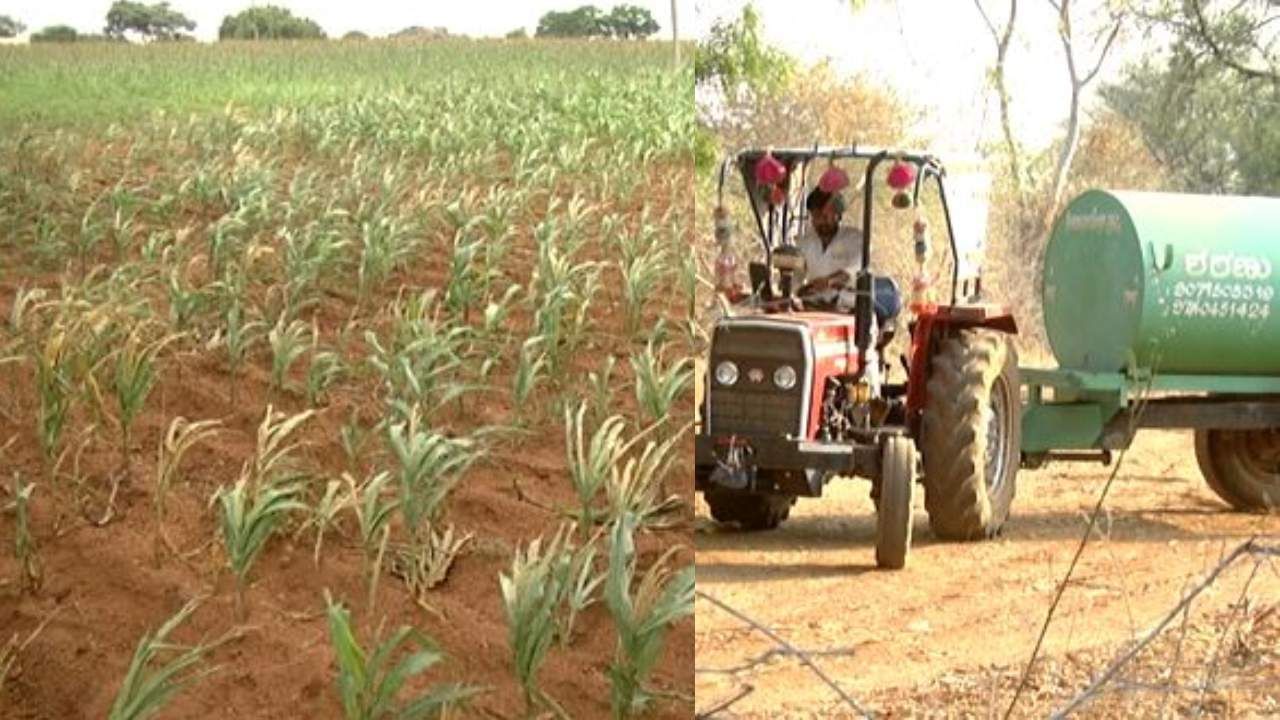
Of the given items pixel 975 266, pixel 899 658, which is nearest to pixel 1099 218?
pixel 975 266

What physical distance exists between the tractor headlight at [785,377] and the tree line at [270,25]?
4369 mm

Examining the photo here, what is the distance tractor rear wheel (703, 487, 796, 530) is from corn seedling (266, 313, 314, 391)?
515cm

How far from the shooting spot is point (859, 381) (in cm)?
614

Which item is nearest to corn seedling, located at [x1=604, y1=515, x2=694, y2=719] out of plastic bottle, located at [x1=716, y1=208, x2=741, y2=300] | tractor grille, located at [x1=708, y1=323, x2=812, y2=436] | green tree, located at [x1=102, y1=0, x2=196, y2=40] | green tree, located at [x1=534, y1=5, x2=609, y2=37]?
green tree, located at [x1=534, y1=5, x2=609, y2=37]

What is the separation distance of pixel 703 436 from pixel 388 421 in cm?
461

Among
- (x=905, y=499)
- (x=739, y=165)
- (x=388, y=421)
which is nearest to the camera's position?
(x=388, y=421)

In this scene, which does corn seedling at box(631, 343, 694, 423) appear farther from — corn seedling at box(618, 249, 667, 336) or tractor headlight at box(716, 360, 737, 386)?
tractor headlight at box(716, 360, 737, 386)

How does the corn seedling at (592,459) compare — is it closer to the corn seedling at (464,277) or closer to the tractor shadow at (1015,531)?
the corn seedling at (464,277)

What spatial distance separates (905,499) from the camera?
5984mm

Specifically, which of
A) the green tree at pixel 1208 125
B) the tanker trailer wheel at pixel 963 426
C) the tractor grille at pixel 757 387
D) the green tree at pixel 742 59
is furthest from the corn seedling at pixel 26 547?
the green tree at pixel 1208 125

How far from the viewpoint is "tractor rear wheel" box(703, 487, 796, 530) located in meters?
6.77

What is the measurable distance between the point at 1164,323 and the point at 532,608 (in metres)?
6.63

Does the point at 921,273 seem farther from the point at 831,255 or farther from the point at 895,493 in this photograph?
Result: the point at 895,493

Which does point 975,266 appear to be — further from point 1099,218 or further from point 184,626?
point 184,626
